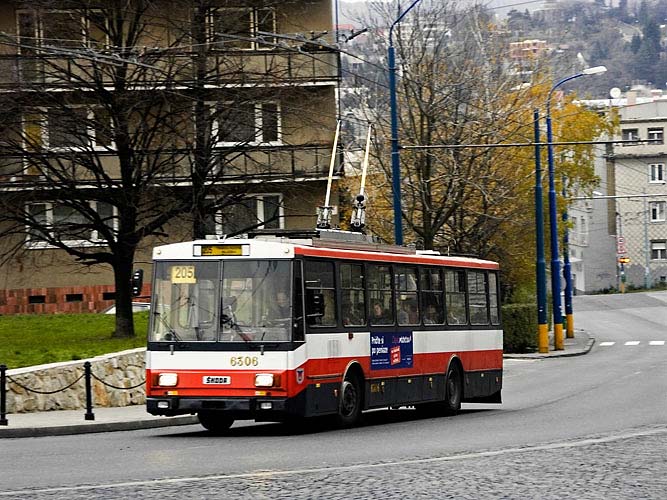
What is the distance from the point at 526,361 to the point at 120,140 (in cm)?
2125

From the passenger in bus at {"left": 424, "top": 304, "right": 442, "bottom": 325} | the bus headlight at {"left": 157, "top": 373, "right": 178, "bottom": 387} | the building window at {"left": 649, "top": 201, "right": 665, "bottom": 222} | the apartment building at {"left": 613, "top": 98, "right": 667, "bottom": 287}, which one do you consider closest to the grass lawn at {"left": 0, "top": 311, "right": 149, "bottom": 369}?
the bus headlight at {"left": 157, "top": 373, "right": 178, "bottom": 387}

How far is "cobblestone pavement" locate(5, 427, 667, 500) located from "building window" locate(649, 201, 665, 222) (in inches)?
3454

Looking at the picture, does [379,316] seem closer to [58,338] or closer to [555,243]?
[58,338]

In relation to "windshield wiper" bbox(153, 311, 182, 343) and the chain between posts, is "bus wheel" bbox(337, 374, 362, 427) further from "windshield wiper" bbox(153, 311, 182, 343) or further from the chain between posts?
the chain between posts

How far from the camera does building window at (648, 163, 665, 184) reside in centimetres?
10081

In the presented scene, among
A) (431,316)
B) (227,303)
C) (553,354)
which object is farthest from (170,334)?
(553,354)

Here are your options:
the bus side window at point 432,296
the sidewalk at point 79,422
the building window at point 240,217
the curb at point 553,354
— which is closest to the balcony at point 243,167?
the building window at point 240,217

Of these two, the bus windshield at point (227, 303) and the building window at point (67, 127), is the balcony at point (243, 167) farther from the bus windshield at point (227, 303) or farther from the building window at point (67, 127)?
the bus windshield at point (227, 303)

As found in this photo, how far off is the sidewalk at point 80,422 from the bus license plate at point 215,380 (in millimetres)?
2794

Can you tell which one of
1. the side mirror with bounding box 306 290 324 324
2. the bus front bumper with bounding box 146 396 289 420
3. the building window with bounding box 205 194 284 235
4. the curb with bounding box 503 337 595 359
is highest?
the building window with bounding box 205 194 284 235

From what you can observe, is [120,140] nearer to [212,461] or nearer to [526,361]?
[212,461]

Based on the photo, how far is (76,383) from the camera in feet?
Answer: 79.3

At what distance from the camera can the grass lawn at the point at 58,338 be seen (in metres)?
26.0

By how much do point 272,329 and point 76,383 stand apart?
20.3 ft
